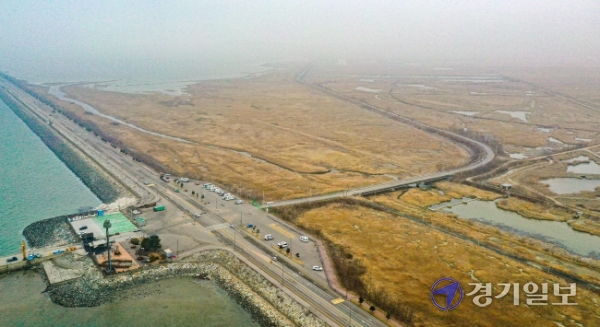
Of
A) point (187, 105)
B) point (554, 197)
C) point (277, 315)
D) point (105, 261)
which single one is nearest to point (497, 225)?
point (554, 197)

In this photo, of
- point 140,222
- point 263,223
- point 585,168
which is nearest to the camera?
point 140,222

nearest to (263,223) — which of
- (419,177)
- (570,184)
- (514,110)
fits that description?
(419,177)

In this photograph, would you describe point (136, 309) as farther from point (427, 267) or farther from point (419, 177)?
point (419, 177)

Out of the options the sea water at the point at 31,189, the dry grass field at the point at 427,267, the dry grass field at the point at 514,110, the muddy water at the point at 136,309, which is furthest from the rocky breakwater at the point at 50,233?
the dry grass field at the point at 514,110

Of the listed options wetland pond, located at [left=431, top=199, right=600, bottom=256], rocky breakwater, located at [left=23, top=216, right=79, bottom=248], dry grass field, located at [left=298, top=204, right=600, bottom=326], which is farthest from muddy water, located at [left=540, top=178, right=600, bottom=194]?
rocky breakwater, located at [left=23, top=216, right=79, bottom=248]

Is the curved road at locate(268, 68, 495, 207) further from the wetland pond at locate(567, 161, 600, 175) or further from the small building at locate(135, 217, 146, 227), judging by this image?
the small building at locate(135, 217, 146, 227)

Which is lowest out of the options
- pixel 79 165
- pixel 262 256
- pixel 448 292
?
pixel 448 292
